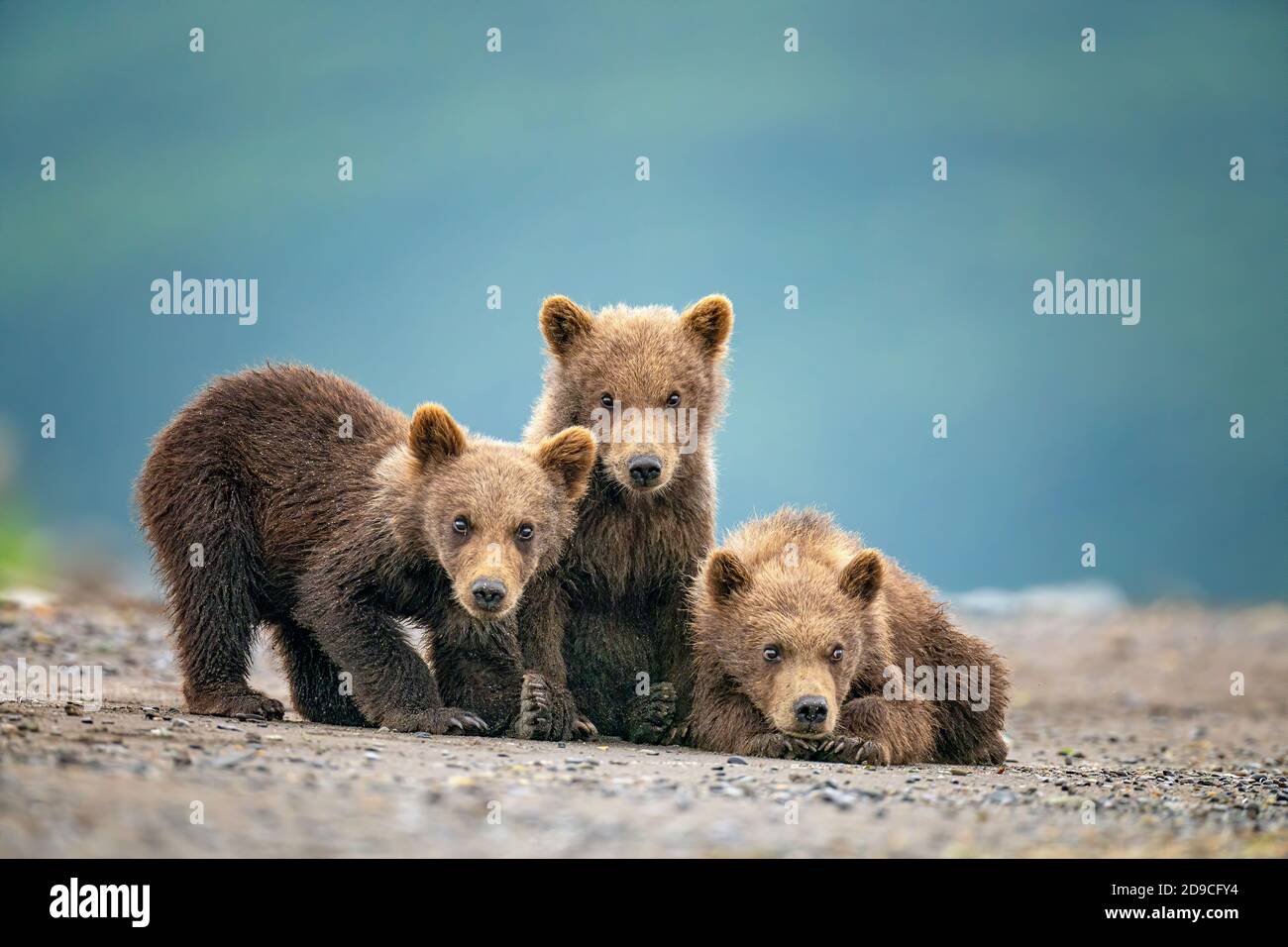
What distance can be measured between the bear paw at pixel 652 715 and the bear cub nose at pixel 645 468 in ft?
5.99

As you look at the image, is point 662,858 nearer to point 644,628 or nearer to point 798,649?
point 798,649

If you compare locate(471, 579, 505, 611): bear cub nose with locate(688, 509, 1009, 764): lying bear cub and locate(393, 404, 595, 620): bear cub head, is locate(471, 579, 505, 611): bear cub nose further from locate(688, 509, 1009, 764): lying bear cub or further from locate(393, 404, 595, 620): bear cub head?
locate(688, 509, 1009, 764): lying bear cub

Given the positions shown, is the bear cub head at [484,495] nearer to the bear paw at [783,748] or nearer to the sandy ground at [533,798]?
the sandy ground at [533,798]

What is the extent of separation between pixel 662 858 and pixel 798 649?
152 inches

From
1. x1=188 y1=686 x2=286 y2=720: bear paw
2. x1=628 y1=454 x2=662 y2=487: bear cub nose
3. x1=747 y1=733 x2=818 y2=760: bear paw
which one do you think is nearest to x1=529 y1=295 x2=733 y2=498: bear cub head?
x1=628 y1=454 x2=662 y2=487: bear cub nose

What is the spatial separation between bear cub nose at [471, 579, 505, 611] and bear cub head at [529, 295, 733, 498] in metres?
1.25

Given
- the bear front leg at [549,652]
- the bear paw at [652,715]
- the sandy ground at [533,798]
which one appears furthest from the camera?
the bear paw at [652,715]

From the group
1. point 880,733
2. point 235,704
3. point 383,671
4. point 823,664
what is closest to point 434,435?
point 383,671

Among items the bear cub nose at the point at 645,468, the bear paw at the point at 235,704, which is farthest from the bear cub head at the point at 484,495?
the bear paw at the point at 235,704

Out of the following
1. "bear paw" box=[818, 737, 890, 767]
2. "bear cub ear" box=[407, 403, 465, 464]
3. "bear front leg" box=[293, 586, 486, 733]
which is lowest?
"bear paw" box=[818, 737, 890, 767]

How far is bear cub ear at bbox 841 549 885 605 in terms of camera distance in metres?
10.1

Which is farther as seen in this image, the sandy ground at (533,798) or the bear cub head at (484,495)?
the bear cub head at (484,495)

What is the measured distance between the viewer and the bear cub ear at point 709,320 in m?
10.8

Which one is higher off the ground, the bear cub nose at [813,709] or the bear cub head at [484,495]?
the bear cub head at [484,495]
